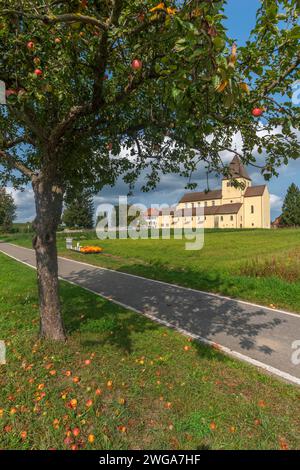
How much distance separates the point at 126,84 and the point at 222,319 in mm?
5555

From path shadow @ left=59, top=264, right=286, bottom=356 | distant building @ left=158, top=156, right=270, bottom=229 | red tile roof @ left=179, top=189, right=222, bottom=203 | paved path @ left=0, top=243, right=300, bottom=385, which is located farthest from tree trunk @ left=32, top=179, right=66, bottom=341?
red tile roof @ left=179, top=189, right=222, bottom=203

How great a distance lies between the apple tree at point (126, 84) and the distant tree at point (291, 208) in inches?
2605

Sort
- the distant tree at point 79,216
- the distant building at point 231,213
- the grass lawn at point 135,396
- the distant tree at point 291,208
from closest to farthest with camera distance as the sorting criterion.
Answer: the grass lawn at point 135,396
the distant tree at point 79,216
the distant tree at point 291,208
the distant building at point 231,213

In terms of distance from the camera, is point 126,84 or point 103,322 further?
point 103,322

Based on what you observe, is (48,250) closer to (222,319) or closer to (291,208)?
(222,319)

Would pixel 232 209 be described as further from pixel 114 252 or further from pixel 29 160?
pixel 29 160

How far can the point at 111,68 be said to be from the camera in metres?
4.64

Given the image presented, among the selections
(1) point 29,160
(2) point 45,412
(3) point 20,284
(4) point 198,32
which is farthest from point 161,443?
(3) point 20,284

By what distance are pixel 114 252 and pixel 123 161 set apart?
1454cm

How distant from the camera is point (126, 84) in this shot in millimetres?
4648

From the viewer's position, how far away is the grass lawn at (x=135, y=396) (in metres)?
3.07

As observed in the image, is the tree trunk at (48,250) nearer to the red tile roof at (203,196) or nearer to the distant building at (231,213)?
the distant building at (231,213)

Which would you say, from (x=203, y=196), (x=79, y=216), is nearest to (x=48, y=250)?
(x=79, y=216)

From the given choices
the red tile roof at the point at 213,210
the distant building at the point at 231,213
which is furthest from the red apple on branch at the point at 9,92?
the red tile roof at the point at 213,210
